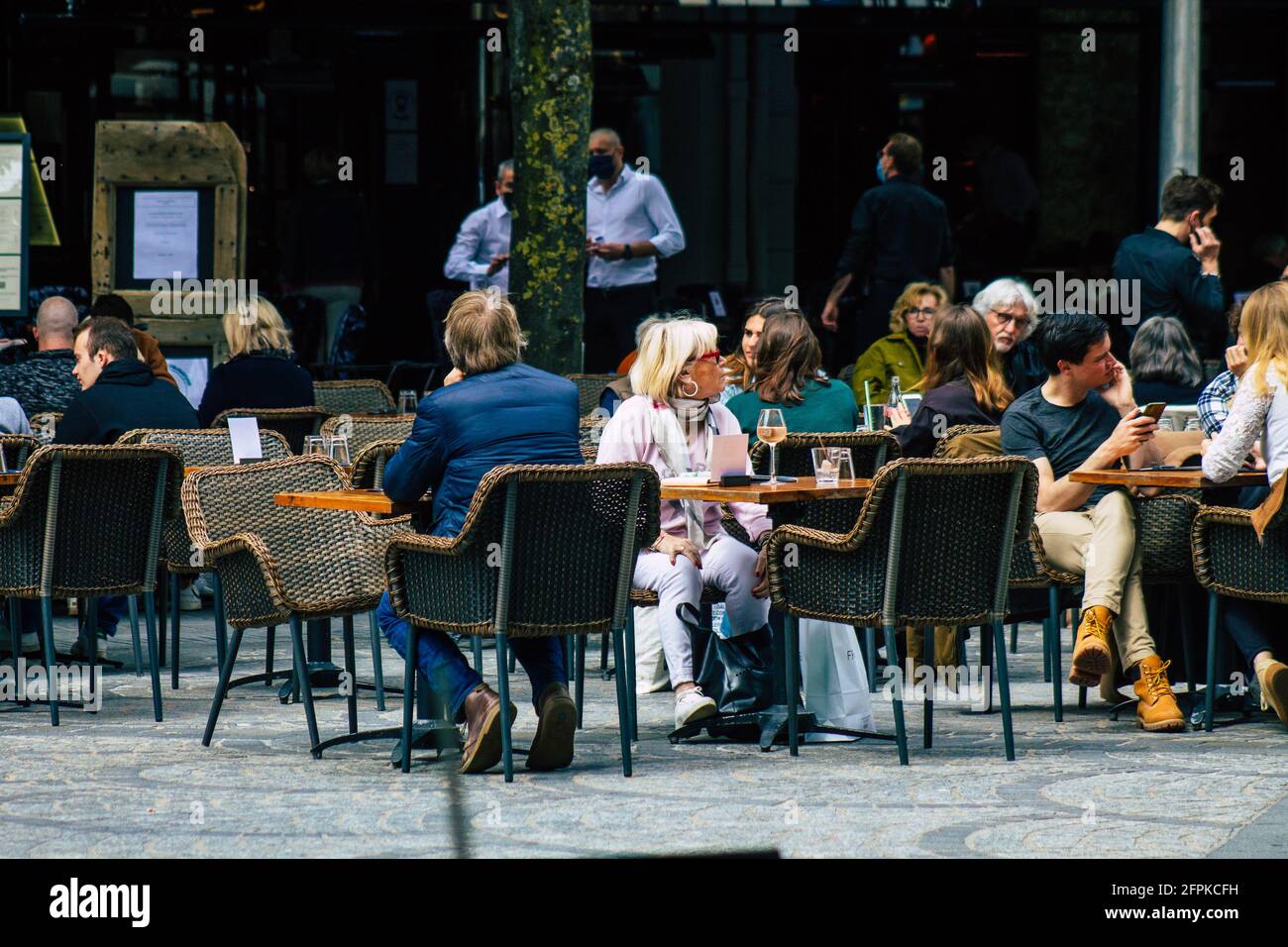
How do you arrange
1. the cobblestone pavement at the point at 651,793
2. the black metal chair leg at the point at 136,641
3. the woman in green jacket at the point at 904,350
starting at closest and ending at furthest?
1. the cobblestone pavement at the point at 651,793
2. the black metal chair leg at the point at 136,641
3. the woman in green jacket at the point at 904,350

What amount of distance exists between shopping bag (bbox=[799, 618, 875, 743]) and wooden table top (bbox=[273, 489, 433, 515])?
1.47 meters

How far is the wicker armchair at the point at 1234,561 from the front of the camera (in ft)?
22.8

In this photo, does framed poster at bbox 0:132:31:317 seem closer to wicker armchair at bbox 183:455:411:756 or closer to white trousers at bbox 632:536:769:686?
wicker armchair at bbox 183:455:411:756

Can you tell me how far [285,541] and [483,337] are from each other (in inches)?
49.3

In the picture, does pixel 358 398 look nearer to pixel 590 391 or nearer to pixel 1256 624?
pixel 590 391

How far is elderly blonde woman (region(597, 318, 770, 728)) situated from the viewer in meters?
7.02

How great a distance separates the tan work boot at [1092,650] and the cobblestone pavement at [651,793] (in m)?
0.21

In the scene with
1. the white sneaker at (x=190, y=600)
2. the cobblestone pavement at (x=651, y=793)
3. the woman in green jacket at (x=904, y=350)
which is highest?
the woman in green jacket at (x=904, y=350)

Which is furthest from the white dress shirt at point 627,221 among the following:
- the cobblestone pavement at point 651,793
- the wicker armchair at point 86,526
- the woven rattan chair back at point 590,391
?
the wicker armchair at point 86,526

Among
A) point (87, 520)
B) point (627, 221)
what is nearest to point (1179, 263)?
point (627, 221)

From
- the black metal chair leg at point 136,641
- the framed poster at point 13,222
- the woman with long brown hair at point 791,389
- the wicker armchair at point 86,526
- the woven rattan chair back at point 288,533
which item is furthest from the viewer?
the framed poster at point 13,222

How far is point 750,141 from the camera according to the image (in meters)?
16.3

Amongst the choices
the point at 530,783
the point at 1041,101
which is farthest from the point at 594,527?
the point at 1041,101

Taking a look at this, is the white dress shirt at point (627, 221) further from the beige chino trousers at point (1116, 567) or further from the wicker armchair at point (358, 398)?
the beige chino trousers at point (1116, 567)
